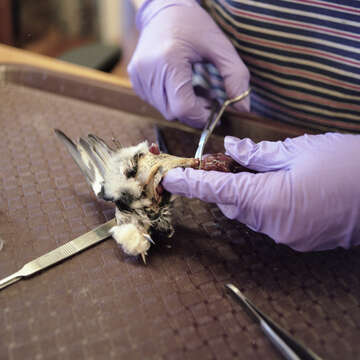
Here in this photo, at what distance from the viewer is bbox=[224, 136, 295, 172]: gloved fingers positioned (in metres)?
0.77

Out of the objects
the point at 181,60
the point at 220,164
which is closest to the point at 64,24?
the point at 181,60

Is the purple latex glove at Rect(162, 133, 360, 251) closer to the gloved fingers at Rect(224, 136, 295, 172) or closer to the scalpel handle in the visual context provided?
the gloved fingers at Rect(224, 136, 295, 172)

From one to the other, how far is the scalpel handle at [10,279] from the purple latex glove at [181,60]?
0.52m

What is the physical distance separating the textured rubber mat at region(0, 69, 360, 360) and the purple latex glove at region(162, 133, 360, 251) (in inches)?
2.6

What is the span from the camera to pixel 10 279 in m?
0.68

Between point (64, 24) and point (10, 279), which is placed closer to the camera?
point (10, 279)

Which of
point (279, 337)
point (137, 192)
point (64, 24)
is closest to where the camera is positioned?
point (279, 337)

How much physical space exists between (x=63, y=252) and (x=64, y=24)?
6.90 feet

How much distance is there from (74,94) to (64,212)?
1.39 feet

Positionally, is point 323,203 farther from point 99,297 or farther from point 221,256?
point 99,297

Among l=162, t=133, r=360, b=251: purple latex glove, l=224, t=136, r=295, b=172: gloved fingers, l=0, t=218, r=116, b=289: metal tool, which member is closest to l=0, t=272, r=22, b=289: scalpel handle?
l=0, t=218, r=116, b=289: metal tool

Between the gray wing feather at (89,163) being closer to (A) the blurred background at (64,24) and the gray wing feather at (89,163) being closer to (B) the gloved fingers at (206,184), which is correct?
(B) the gloved fingers at (206,184)

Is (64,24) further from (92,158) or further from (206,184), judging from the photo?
(206,184)

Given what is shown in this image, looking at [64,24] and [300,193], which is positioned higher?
[300,193]
